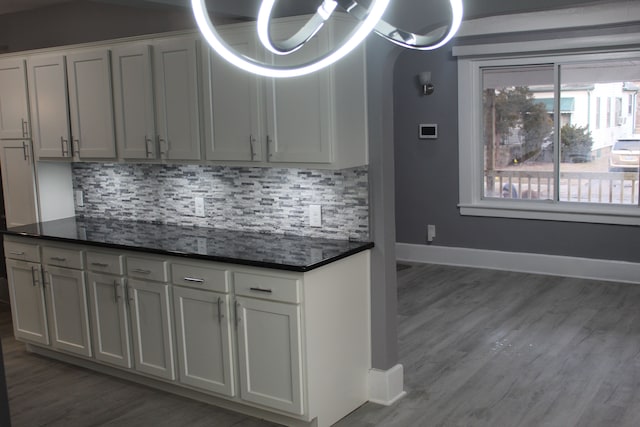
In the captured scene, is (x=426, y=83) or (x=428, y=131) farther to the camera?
(x=428, y=131)

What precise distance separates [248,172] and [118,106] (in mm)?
986

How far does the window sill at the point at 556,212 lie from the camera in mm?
6172

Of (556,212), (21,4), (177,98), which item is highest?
(21,4)

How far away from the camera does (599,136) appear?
6398 millimetres

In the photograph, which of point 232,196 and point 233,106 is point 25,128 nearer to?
point 232,196

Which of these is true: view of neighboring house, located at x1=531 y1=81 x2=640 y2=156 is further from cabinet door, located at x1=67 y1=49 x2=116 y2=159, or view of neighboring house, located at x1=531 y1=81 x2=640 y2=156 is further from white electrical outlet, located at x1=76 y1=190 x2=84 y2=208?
white electrical outlet, located at x1=76 y1=190 x2=84 y2=208

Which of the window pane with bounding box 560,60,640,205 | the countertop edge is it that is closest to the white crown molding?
the window pane with bounding box 560,60,640,205

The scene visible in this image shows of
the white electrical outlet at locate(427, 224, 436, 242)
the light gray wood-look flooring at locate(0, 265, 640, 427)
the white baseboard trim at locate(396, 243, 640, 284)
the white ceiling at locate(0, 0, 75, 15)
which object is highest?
the white ceiling at locate(0, 0, 75, 15)

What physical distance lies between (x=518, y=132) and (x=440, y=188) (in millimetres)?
956

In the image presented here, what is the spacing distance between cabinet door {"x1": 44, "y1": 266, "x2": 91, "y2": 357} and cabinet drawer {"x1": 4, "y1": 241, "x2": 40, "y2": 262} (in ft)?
0.47

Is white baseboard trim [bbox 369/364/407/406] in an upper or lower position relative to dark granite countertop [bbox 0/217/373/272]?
lower

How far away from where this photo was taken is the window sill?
617cm

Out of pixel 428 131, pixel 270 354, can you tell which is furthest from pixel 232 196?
pixel 428 131

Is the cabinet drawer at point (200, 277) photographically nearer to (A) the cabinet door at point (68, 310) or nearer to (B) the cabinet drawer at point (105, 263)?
(B) the cabinet drawer at point (105, 263)
